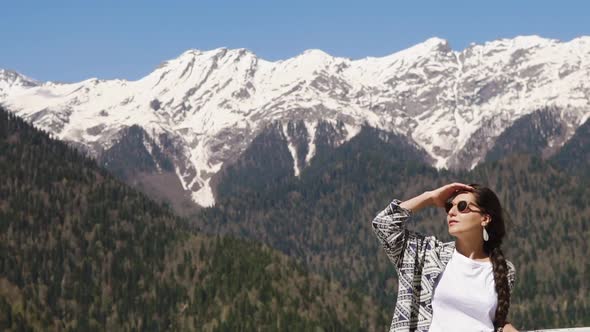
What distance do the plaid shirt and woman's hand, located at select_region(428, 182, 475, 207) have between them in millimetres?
531

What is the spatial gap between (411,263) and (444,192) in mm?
1432

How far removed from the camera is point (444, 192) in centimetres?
1612

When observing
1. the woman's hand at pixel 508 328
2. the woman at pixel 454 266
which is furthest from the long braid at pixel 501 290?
the woman's hand at pixel 508 328

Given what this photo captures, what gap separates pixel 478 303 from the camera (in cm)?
1516

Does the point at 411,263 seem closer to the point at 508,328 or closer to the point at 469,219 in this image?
the point at 469,219

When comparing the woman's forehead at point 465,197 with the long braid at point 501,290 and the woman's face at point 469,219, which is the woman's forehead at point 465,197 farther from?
the long braid at point 501,290

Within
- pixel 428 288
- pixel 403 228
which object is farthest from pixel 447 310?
pixel 403 228

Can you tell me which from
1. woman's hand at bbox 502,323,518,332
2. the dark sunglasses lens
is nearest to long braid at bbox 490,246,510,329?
woman's hand at bbox 502,323,518,332

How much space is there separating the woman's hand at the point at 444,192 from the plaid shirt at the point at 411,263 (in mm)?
531

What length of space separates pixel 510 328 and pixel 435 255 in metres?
1.83

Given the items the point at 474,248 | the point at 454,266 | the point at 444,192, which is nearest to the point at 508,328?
the point at 454,266

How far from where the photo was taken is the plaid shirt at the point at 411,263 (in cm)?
1548

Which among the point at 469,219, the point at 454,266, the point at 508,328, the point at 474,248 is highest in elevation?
the point at 469,219

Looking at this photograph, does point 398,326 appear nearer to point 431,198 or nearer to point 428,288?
point 428,288
